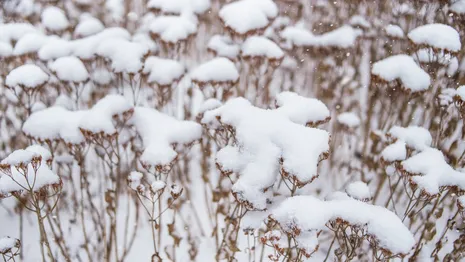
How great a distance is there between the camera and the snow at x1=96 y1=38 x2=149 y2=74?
366 cm

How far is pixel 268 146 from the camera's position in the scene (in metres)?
2.63

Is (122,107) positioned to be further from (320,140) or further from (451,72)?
(451,72)

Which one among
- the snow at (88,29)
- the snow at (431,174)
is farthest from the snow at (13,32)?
the snow at (431,174)

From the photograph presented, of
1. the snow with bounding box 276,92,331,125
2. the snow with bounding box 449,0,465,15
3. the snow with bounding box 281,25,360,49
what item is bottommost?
the snow with bounding box 276,92,331,125

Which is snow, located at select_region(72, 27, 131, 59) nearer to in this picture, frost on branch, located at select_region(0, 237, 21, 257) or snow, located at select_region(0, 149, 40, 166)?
snow, located at select_region(0, 149, 40, 166)

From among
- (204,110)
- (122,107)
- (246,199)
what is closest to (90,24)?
(122,107)

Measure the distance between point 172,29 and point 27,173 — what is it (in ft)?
7.98

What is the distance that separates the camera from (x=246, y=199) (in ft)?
8.07

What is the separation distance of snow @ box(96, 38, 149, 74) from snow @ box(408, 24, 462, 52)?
2.74 m

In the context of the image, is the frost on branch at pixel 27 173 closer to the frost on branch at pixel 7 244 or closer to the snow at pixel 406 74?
the frost on branch at pixel 7 244

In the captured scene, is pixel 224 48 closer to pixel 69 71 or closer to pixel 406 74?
pixel 69 71

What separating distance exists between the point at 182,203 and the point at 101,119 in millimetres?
1828

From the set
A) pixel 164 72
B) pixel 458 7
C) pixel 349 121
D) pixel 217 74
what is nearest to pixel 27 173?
pixel 164 72

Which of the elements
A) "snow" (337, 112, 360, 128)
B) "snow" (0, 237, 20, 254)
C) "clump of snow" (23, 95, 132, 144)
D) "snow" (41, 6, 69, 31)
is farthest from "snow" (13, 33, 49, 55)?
"snow" (337, 112, 360, 128)
